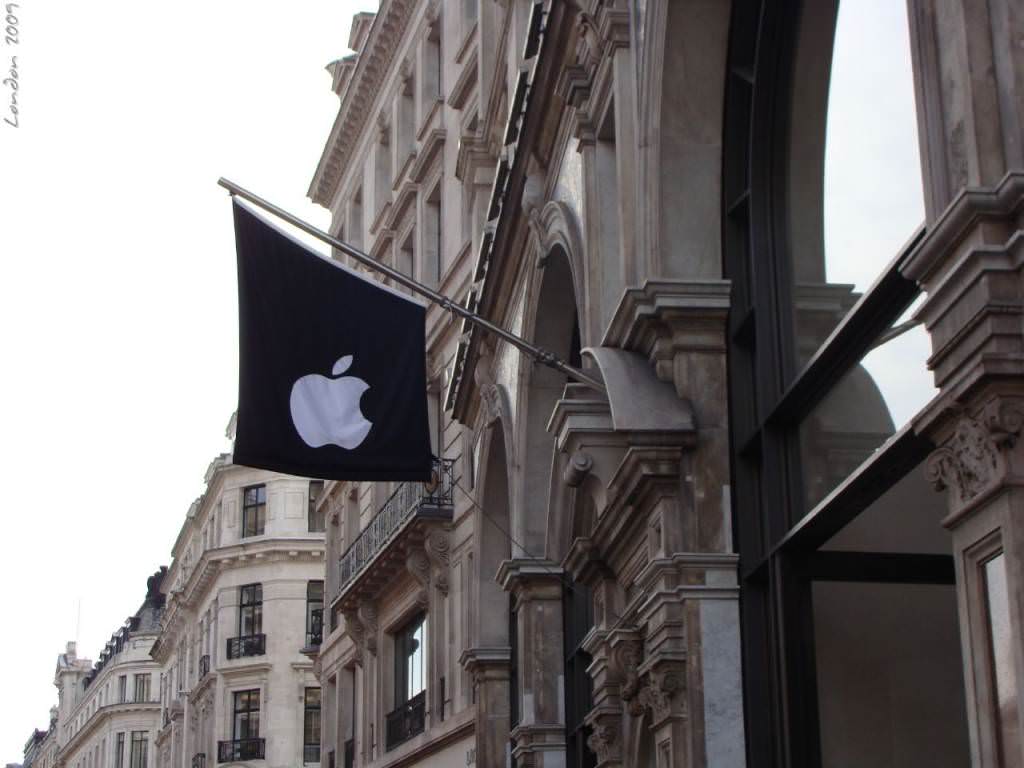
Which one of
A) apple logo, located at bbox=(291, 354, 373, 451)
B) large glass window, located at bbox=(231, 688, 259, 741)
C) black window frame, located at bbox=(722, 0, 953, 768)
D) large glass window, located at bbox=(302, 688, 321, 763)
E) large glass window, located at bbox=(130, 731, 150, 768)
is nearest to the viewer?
black window frame, located at bbox=(722, 0, 953, 768)

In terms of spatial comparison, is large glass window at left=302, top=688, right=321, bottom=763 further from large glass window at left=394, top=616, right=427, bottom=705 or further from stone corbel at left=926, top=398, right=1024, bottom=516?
stone corbel at left=926, top=398, right=1024, bottom=516

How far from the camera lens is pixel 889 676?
10.5 meters

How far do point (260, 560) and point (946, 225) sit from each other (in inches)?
2571

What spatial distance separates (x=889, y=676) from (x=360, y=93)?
109 feet

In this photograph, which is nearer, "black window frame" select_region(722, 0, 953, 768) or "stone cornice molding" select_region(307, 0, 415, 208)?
"black window frame" select_region(722, 0, 953, 768)

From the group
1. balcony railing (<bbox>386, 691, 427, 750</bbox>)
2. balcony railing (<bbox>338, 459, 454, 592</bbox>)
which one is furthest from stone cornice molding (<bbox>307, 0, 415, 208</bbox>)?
balcony railing (<bbox>386, 691, 427, 750</bbox>)

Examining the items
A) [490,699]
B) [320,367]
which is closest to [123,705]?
[490,699]

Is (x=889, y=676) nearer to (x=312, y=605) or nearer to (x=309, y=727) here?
(x=309, y=727)

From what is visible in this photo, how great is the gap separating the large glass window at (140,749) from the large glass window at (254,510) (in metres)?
38.5

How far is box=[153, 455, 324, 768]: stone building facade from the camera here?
68250mm

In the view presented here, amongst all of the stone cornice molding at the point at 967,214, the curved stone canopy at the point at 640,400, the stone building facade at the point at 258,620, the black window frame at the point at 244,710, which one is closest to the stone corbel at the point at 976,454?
the stone cornice molding at the point at 967,214

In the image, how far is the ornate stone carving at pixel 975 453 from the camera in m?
7.19

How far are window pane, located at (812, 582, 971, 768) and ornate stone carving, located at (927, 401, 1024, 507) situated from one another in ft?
7.74

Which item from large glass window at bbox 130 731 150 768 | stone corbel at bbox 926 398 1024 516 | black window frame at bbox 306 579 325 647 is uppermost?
black window frame at bbox 306 579 325 647
